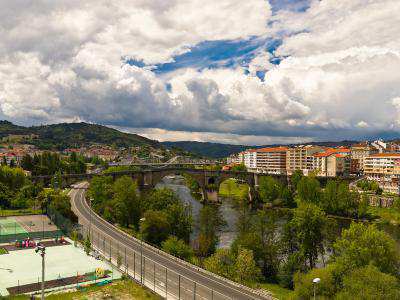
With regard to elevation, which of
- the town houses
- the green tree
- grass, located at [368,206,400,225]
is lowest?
grass, located at [368,206,400,225]

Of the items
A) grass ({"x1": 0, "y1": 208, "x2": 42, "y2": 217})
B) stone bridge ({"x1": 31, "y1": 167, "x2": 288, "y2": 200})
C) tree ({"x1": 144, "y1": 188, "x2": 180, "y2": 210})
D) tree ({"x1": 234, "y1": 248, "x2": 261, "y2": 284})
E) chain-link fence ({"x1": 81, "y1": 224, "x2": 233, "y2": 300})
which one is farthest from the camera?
stone bridge ({"x1": 31, "y1": 167, "x2": 288, "y2": 200})

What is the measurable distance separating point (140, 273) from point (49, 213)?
4177cm

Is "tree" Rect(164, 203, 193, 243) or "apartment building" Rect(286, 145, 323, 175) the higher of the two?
"apartment building" Rect(286, 145, 323, 175)

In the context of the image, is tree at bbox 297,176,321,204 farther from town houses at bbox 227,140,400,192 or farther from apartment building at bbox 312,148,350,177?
apartment building at bbox 312,148,350,177

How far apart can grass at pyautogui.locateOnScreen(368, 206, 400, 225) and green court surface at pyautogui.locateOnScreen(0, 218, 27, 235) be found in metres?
86.2

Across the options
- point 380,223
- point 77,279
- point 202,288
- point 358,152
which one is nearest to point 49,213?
point 77,279

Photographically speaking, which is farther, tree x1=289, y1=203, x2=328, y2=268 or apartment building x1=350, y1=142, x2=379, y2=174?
apartment building x1=350, y1=142, x2=379, y2=174

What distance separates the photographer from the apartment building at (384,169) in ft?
441

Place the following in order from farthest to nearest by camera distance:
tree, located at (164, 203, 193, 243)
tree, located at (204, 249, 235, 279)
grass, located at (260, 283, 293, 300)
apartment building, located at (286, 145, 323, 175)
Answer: apartment building, located at (286, 145, 323, 175), tree, located at (164, 203, 193, 243), tree, located at (204, 249, 235, 279), grass, located at (260, 283, 293, 300)

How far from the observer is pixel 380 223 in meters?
97.4

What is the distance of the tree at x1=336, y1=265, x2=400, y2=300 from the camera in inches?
1212

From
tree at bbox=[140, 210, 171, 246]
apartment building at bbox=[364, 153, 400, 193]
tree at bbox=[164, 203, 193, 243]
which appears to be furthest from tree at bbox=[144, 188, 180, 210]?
apartment building at bbox=[364, 153, 400, 193]

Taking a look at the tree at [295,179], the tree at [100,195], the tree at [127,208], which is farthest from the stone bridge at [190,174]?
the tree at [127,208]

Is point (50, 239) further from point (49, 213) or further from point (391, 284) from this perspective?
point (391, 284)
